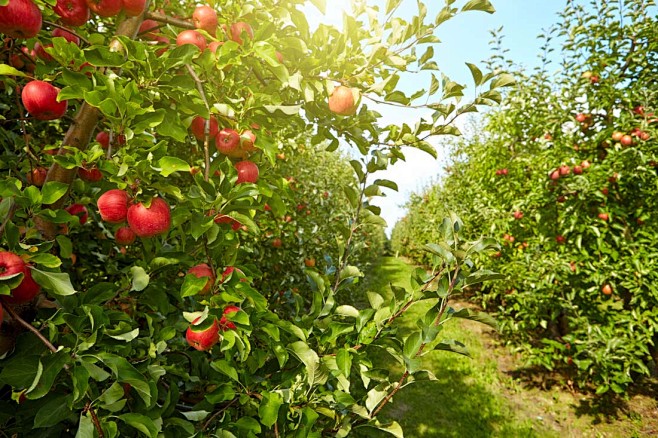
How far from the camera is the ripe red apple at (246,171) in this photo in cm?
145

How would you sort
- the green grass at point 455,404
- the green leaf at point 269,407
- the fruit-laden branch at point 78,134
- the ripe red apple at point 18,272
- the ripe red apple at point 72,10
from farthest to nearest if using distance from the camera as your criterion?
1. the green grass at point 455,404
2. the fruit-laden branch at point 78,134
3. the ripe red apple at point 72,10
4. the green leaf at point 269,407
5. the ripe red apple at point 18,272

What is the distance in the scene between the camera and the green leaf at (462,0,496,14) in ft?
4.66

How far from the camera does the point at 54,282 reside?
1.01 meters

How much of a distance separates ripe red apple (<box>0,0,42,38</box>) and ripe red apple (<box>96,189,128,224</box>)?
0.51m

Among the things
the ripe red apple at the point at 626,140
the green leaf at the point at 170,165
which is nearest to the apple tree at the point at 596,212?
the ripe red apple at the point at 626,140

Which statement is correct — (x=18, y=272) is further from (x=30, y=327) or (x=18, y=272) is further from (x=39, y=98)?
(x=39, y=98)

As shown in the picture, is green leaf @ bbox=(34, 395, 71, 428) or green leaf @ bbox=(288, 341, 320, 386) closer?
green leaf @ bbox=(34, 395, 71, 428)

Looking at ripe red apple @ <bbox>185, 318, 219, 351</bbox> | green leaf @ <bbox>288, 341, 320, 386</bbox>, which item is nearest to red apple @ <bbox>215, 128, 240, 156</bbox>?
ripe red apple @ <bbox>185, 318, 219, 351</bbox>

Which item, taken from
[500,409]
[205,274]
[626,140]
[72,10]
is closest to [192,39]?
[72,10]

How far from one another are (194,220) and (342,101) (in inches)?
27.1

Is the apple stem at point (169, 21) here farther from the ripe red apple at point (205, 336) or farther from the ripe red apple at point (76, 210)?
the ripe red apple at point (205, 336)

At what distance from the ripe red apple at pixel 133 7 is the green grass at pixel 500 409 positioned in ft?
10.6

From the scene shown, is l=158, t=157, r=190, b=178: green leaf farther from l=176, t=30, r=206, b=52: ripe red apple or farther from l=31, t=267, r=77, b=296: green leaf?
l=176, t=30, r=206, b=52: ripe red apple

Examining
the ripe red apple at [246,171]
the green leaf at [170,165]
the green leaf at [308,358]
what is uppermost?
the green leaf at [170,165]
